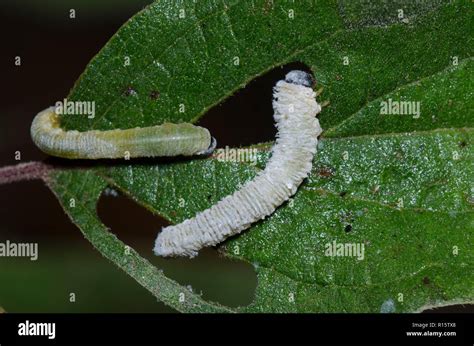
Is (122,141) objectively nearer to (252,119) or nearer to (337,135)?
(252,119)

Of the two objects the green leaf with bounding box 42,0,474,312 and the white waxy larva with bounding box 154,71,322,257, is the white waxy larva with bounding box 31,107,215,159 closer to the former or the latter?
the green leaf with bounding box 42,0,474,312

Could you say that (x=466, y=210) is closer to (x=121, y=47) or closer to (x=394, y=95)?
(x=394, y=95)

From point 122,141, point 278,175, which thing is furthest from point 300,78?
point 122,141

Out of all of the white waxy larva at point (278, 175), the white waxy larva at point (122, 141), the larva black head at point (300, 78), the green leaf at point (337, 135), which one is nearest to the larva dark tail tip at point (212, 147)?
the white waxy larva at point (122, 141)

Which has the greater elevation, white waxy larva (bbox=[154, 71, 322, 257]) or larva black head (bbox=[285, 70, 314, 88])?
larva black head (bbox=[285, 70, 314, 88])

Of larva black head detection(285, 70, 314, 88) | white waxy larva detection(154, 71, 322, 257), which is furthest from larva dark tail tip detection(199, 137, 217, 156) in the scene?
larva black head detection(285, 70, 314, 88)
